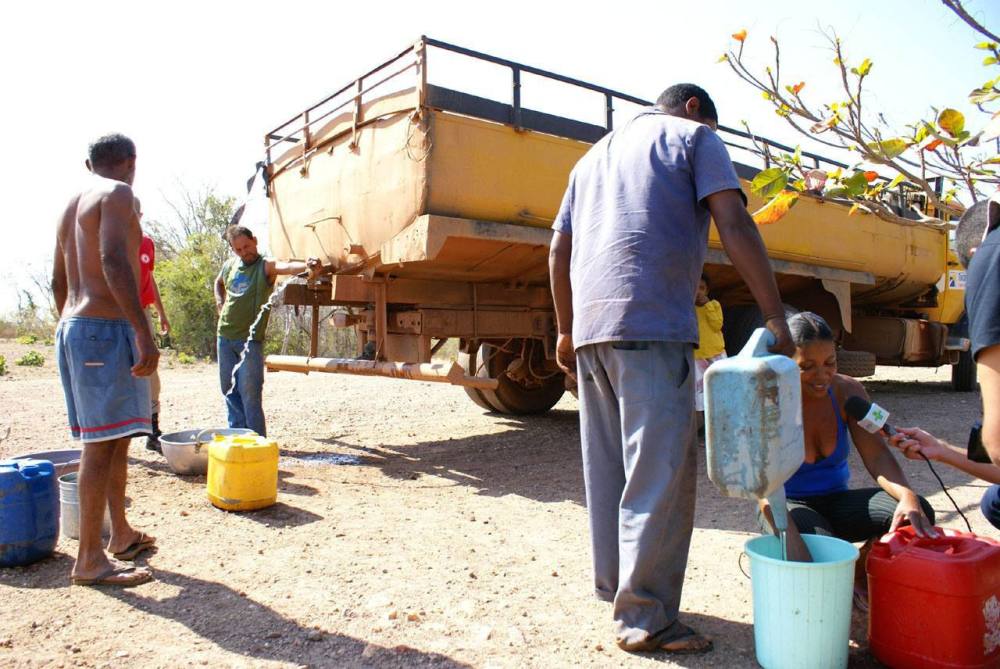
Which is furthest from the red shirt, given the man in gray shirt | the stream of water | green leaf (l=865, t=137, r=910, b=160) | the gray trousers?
green leaf (l=865, t=137, r=910, b=160)

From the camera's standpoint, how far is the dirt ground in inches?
94.6

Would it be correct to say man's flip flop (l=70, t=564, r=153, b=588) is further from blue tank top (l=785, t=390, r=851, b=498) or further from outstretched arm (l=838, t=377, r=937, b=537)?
outstretched arm (l=838, t=377, r=937, b=537)

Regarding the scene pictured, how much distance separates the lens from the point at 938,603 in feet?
6.94

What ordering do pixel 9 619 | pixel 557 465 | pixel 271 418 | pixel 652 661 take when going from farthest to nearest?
pixel 271 418
pixel 557 465
pixel 9 619
pixel 652 661

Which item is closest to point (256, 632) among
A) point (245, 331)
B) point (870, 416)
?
point (870, 416)

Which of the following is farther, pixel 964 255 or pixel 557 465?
pixel 557 465

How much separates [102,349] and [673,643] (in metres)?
2.33

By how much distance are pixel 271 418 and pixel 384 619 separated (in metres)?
5.00

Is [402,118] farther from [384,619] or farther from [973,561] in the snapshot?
[973,561]

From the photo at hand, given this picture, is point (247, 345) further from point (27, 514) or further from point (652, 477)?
point (652, 477)

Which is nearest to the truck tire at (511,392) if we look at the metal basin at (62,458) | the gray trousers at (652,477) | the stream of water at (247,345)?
the stream of water at (247,345)

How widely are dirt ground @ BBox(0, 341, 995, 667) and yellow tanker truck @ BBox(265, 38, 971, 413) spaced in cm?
82

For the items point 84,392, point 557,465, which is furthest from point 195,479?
point 557,465

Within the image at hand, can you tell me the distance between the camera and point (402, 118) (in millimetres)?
4676
